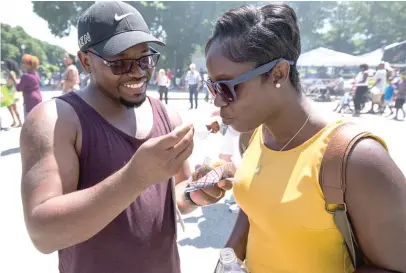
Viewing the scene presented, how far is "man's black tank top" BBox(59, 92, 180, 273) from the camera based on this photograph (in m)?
1.55

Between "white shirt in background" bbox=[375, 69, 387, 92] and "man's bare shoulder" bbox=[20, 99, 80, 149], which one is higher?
"man's bare shoulder" bbox=[20, 99, 80, 149]

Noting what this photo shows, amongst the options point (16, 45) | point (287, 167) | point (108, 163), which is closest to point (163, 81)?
point (108, 163)

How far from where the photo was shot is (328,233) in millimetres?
1386

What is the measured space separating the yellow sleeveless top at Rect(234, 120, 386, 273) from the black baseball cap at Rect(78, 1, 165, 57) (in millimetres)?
850

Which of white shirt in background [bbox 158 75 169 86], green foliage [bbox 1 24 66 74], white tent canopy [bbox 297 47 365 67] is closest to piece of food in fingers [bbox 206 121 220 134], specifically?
white shirt in background [bbox 158 75 169 86]

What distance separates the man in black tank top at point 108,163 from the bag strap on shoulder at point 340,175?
20.7 inches

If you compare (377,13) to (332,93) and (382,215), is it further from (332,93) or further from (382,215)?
(382,215)

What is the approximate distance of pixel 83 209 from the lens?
127 cm

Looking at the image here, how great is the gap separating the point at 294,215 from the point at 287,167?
207 millimetres

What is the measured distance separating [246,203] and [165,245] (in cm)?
48

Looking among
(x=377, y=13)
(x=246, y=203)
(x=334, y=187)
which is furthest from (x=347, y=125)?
(x=377, y=13)

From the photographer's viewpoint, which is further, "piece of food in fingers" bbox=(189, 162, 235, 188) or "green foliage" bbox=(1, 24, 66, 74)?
"green foliage" bbox=(1, 24, 66, 74)

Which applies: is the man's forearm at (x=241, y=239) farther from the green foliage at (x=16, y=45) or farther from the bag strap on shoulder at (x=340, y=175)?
the green foliage at (x=16, y=45)

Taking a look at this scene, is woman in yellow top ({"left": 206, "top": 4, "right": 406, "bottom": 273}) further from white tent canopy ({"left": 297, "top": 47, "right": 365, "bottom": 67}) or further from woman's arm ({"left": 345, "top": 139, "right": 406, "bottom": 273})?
white tent canopy ({"left": 297, "top": 47, "right": 365, "bottom": 67})
